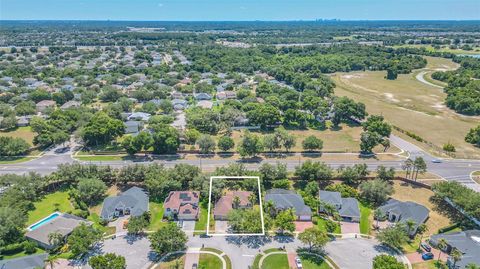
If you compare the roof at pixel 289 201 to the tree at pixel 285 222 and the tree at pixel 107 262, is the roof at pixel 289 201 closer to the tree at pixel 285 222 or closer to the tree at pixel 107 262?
the tree at pixel 285 222

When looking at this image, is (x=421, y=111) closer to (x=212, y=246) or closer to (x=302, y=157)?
(x=302, y=157)

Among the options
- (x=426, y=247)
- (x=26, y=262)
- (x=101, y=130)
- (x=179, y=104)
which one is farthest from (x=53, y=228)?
(x=179, y=104)

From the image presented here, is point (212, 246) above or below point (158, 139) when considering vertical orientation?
below

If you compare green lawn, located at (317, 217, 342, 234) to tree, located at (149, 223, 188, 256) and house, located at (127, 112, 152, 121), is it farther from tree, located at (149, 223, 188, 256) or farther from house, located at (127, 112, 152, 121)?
house, located at (127, 112, 152, 121)

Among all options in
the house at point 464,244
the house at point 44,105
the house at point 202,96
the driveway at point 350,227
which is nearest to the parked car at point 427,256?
the house at point 464,244

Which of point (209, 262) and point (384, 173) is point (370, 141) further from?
point (209, 262)

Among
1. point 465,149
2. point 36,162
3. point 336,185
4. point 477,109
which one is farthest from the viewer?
point 477,109

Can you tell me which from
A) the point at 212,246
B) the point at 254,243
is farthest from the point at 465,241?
the point at 212,246
